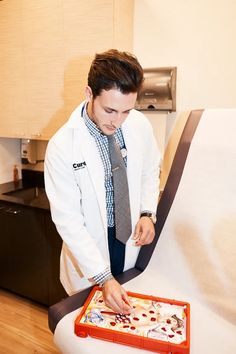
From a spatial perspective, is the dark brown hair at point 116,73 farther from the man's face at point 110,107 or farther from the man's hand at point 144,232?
the man's hand at point 144,232

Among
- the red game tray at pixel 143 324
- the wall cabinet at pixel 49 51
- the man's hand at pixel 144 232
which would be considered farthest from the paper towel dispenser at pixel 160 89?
the red game tray at pixel 143 324

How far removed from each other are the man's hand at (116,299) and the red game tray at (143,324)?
0.07 feet

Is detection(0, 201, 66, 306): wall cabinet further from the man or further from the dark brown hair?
the dark brown hair

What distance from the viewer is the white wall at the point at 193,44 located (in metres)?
1.65

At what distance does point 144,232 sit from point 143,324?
385 millimetres

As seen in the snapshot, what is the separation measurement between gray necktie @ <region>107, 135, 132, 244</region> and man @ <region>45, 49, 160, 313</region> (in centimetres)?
2

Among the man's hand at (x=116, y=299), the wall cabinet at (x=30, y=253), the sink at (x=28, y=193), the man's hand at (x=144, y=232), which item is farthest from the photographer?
the sink at (x=28, y=193)

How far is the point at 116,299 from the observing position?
0.90 meters

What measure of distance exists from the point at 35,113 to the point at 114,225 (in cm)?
128

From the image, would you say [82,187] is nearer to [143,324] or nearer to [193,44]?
[143,324]

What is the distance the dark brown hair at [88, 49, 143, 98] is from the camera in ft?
2.96

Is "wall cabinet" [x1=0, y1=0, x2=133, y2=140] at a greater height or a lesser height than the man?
greater

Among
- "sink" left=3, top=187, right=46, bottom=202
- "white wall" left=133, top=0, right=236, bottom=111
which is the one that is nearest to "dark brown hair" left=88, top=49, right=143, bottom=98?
"white wall" left=133, top=0, right=236, bottom=111

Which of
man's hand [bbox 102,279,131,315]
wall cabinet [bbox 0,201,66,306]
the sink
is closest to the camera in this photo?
man's hand [bbox 102,279,131,315]
